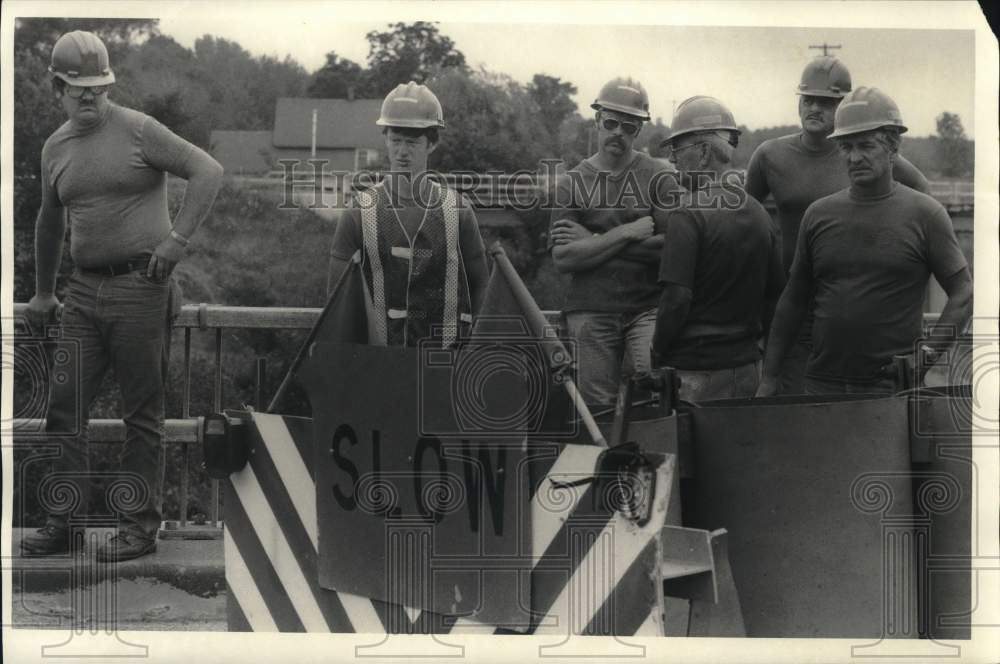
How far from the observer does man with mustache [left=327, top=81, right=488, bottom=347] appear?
421 centimetres

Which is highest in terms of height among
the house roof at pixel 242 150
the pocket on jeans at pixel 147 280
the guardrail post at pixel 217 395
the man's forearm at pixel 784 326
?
the house roof at pixel 242 150

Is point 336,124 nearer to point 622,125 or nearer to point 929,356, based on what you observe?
point 622,125

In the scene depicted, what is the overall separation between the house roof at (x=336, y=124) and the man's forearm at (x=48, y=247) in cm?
60

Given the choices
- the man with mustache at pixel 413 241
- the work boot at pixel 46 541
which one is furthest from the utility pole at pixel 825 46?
the work boot at pixel 46 541

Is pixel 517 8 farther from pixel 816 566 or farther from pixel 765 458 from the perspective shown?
pixel 816 566

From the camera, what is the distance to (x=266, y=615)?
158 inches

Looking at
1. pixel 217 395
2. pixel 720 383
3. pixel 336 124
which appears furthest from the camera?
pixel 217 395

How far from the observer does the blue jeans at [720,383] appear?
14.5 ft

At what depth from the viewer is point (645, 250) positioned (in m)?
4.46

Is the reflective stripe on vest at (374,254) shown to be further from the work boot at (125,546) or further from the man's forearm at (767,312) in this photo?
the man's forearm at (767,312)

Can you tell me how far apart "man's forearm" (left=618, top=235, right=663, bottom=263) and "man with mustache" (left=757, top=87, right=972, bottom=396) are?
0.37 m

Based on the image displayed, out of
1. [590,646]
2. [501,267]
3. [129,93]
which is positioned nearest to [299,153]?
[129,93]

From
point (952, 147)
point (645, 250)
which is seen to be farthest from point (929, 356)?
point (645, 250)

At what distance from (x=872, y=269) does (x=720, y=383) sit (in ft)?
1.67
